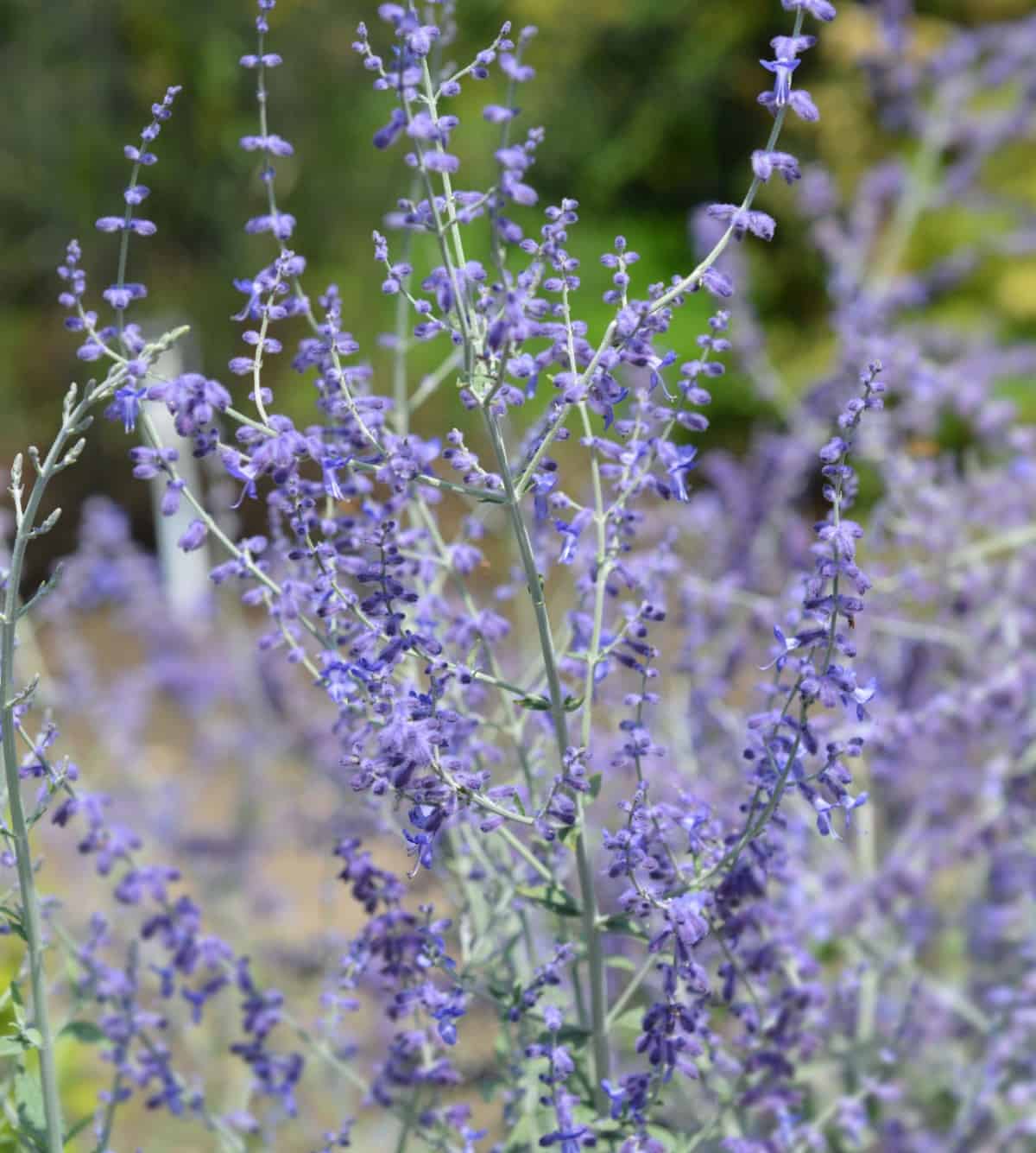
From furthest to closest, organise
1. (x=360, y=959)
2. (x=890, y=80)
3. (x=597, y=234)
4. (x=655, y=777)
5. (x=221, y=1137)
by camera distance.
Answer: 1. (x=597, y=234)
2. (x=890, y=80)
3. (x=655, y=777)
4. (x=221, y=1137)
5. (x=360, y=959)

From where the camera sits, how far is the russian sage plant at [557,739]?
152cm

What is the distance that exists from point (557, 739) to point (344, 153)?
682 centimetres

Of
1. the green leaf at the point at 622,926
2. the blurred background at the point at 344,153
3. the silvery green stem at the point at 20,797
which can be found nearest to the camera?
the silvery green stem at the point at 20,797

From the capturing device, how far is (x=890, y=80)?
5.55 metres

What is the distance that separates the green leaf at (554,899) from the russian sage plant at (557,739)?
0.03ft

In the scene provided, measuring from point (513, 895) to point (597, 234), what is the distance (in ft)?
33.8

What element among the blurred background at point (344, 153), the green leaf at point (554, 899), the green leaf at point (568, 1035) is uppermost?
the blurred background at point (344, 153)

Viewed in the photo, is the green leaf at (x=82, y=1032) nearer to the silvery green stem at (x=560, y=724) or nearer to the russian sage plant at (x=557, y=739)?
the russian sage plant at (x=557, y=739)

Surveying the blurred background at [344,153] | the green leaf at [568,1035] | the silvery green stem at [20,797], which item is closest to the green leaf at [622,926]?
the green leaf at [568,1035]

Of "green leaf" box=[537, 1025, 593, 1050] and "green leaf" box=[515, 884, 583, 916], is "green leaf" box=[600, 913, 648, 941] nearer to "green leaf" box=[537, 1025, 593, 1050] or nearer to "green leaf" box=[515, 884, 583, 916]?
"green leaf" box=[515, 884, 583, 916]

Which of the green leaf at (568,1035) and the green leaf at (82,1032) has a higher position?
the green leaf at (82,1032)

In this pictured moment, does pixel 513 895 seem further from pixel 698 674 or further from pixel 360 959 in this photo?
pixel 698 674

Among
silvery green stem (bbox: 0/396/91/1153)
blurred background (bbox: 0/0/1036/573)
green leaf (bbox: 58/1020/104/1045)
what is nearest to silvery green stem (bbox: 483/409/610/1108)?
silvery green stem (bbox: 0/396/91/1153)

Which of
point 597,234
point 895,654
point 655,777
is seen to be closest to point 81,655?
point 655,777
